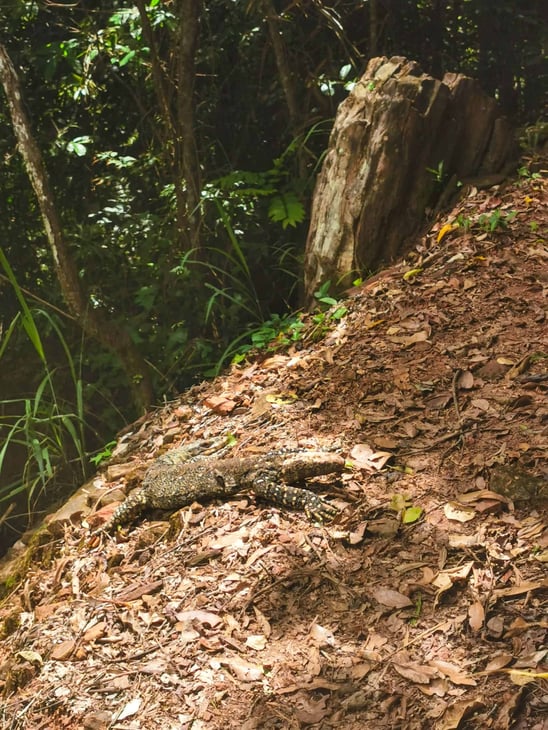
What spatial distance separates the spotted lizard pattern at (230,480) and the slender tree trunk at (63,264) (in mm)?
2417

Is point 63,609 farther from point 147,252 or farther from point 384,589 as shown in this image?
point 147,252

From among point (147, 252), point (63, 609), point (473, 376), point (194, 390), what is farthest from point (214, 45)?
point (63, 609)

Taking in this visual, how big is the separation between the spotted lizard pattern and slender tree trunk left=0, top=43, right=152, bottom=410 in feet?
7.93

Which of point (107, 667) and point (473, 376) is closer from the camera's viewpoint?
point (107, 667)

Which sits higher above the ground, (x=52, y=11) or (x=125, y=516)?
(x=52, y=11)

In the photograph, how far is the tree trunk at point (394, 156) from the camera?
6492 mm

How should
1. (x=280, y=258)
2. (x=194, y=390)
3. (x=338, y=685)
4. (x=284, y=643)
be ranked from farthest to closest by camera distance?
(x=280, y=258), (x=194, y=390), (x=284, y=643), (x=338, y=685)

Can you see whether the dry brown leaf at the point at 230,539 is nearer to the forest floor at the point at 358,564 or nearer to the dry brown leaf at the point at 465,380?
the forest floor at the point at 358,564

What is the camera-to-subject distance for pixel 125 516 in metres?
5.06

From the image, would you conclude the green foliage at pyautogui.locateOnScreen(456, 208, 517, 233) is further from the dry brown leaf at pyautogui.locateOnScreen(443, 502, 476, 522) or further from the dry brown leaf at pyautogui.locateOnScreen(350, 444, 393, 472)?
the dry brown leaf at pyautogui.locateOnScreen(443, 502, 476, 522)

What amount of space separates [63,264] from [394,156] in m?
3.21

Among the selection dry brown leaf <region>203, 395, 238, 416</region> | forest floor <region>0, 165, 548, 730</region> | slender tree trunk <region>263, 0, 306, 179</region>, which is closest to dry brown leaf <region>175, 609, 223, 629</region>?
forest floor <region>0, 165, 548, 730</region>

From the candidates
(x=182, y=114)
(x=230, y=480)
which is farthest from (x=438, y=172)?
(x=230, y=480)

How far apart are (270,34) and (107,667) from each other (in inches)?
254
